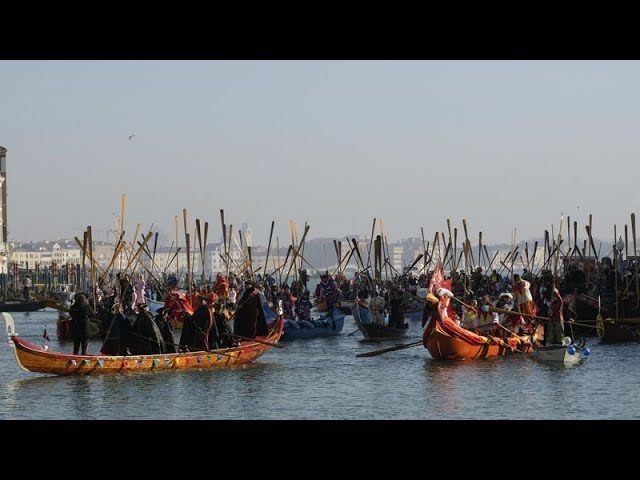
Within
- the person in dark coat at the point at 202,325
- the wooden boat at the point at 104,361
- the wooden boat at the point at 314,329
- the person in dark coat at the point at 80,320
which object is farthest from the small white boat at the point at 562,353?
the wooden boat at the point at 314,329

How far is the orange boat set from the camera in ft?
80.9

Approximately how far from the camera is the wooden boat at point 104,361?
69.1 ft

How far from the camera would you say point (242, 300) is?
26781mm

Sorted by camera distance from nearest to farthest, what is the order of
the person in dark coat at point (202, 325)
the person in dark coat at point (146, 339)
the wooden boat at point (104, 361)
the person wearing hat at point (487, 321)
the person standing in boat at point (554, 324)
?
the wooden boat at point (104, 361) < the person in dark coat at point (146, 339) < the person in dark coat at point (202, 325) < the person standing in boat at point (554, 324) < the person wearing hat at point (487, 321)

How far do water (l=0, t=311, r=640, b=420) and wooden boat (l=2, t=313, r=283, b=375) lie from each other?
0.62 feet

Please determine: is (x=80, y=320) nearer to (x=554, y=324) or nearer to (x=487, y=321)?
(x=487, y=321)

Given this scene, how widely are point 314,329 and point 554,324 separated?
11.5m

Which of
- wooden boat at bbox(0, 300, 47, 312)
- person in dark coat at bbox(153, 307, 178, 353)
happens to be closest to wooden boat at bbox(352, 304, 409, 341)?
person in dark coat at bbox(153, 307, 178, 353)

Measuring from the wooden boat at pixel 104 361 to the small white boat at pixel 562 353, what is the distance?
5868mm

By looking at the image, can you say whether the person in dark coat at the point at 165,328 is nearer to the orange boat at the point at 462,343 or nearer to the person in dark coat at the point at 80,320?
the person in dark coat at the point at 80,320

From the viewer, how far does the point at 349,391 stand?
70.5 feet

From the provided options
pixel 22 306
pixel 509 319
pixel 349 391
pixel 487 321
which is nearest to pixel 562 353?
pixel 509 319

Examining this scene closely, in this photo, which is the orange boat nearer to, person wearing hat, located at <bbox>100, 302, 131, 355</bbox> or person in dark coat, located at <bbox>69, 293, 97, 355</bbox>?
person wearing hat, located at <bbox>100, 302, 131, 355</bbox>
